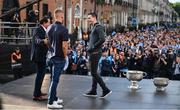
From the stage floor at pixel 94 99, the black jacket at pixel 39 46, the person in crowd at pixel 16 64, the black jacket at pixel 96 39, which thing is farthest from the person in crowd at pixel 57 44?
the person in crowd at pixel 16 64

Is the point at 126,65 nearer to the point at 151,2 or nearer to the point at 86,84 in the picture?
the point at 86,84

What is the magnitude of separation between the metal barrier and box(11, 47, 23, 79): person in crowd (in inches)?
58.5

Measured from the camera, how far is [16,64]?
54.6 ft

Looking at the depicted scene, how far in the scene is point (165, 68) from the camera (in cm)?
1691

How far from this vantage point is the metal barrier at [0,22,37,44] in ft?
61.2

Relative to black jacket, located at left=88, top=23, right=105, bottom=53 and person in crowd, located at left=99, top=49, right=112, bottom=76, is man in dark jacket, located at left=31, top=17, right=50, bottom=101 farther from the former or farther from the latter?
person in crowd, located at left=99, top=49, right=112, bottom=76

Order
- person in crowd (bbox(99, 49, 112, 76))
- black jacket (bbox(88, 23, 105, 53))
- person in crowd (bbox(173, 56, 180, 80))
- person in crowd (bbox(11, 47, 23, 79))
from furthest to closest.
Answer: person in crowd (bbox(99, 49, 112, 76)) < person in crowd (bbox(11, 47, 23, 79)) < person in crowd (bbox(173, 56, 180, 80)) < black jacket (bbox(88, 23, 105, 53))

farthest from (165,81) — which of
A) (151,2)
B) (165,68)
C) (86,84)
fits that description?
(151,2)

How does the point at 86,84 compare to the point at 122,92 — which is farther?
the point at 86,84

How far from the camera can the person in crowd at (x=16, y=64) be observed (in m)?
16.5

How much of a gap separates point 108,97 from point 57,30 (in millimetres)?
2507

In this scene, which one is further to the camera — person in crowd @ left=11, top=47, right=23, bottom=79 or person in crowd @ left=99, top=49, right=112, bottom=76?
person in crowd @ left=99, top=49, right=112, bottom=76

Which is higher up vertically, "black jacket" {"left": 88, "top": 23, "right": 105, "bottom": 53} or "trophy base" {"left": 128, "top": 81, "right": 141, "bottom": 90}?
"black jacket" {"left": 88, "top": 23, "right": 105, "bottom": 53}

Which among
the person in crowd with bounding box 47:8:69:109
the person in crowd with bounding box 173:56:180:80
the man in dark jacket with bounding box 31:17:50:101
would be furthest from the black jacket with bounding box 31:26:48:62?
the person in crowd with bounding box 173:56:180:80
